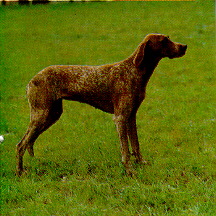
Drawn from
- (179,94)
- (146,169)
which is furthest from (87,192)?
(179,94)

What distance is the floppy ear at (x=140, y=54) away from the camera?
544 cm

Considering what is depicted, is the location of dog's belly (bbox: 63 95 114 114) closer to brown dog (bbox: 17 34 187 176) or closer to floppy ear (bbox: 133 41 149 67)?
brown dog (bbox: 17 34 187 176)

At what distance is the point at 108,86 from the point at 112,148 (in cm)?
150

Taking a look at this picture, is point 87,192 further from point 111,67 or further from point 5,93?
point 5,93

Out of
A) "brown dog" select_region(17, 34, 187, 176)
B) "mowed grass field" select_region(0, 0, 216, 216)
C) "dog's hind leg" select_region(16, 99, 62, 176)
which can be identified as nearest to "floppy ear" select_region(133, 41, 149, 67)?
"brown dog" select_region(17, 34, 187, 176)

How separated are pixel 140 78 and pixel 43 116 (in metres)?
1.62

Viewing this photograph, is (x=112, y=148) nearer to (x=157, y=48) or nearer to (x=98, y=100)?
(x=98, y=100)

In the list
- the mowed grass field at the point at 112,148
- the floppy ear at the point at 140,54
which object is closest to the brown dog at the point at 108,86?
the floppy ear at the point at 140,54

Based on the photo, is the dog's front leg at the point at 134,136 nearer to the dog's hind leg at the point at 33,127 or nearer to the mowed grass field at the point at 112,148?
the mowed grass field at the point at 112,148

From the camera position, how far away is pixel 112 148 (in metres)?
6.76

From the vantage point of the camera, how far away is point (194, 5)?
28.3 meters

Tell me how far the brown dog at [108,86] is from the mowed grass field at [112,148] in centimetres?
53

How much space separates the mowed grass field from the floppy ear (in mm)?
1643

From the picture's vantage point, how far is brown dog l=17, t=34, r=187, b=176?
5.53 metres
